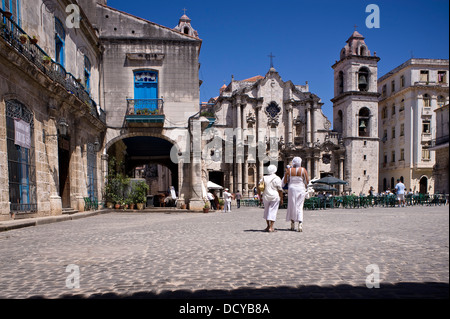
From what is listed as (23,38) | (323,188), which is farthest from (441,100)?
(323,188)

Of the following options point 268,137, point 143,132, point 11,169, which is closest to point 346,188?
point 268,137

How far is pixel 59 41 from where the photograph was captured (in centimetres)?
1348

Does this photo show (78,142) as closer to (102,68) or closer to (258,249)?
(102,68)

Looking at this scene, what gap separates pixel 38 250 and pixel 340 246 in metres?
4.77

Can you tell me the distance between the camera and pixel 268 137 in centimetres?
4134

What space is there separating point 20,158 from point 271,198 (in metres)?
7.31

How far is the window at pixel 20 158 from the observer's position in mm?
9375

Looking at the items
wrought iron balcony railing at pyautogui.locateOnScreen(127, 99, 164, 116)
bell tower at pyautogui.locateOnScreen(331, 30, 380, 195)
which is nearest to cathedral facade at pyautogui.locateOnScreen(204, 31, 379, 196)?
bell tower at pyautogui.locateOnScreen(331, 30, 380, 195)

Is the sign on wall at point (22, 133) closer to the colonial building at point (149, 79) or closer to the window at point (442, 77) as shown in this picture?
the colonial building at point (149, 79)

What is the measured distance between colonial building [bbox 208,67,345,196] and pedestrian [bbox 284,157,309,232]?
98.3ft

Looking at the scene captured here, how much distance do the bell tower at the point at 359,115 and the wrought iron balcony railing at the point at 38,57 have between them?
33034mm

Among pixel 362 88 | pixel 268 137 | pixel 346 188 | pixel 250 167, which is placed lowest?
pixel 346 188

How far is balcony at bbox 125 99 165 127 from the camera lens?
17.4m

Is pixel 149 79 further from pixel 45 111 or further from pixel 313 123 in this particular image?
pixel 313 123
